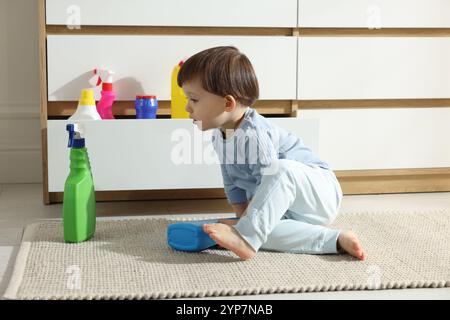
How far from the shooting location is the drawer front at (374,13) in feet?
6.26

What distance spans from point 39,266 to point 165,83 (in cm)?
70

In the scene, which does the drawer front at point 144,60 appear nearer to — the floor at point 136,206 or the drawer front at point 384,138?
the drawer front at point 384,138

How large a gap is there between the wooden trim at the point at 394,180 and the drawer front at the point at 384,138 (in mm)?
16

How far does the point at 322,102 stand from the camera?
1.98m

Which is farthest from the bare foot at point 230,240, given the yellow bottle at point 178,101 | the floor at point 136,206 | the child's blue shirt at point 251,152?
the yellow bottle at point 178,101

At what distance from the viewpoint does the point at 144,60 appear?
1.85 meters

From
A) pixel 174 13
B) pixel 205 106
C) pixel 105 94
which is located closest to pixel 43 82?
pixel 105 94

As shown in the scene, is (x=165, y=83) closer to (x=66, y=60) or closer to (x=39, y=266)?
(x=66, y=60)

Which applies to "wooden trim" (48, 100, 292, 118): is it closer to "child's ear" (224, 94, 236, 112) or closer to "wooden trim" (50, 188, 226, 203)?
"wooden trim" (50, 188, 226, 203)

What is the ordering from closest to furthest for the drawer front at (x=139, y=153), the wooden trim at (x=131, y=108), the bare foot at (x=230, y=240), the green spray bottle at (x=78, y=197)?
1. the bare foot at (x=230, y=240)
2. the green spray bottle at (x=78, y=197)
3. the drawer front at (x=139, y=153)
4. the wooden trim at (x=131, y=108)

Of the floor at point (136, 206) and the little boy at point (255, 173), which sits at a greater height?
the little boy at point (255, 173)

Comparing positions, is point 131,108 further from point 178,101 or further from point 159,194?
point 159,194

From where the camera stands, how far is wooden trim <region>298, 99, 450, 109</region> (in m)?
1.97
